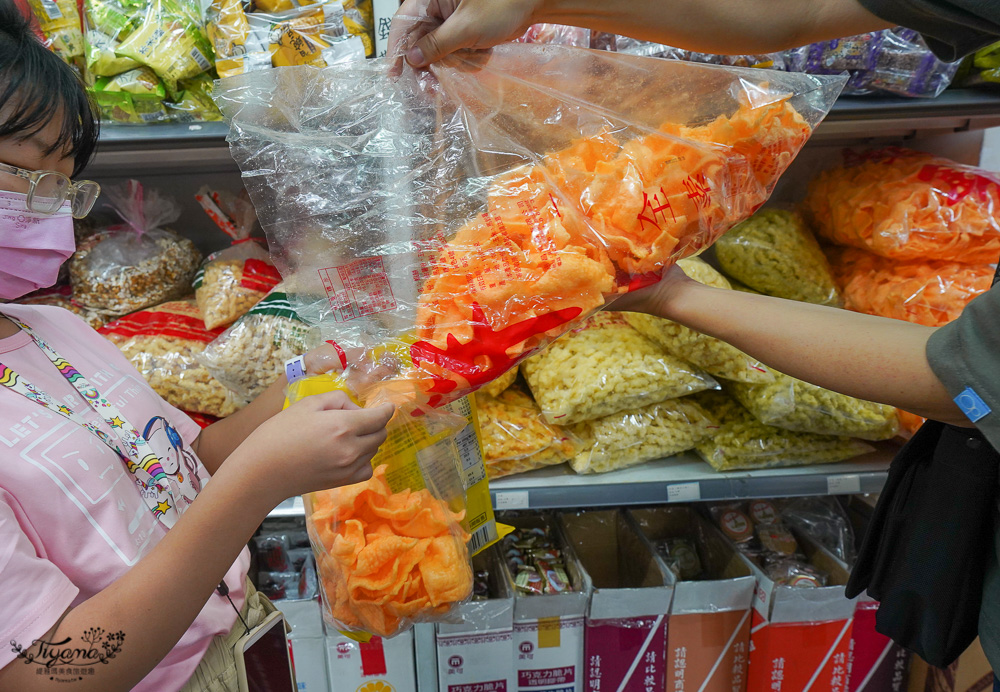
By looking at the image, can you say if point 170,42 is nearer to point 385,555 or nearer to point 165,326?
point 165,326

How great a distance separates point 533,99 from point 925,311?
995mm

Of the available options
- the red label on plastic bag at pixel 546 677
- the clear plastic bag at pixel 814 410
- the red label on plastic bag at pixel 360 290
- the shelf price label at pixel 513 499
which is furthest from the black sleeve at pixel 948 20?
the red label on plastic bag at pixel 546 677

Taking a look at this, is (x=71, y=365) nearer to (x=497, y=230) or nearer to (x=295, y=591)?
(x=497, y=230)

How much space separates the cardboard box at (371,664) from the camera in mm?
1469

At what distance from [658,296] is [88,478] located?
774 mm

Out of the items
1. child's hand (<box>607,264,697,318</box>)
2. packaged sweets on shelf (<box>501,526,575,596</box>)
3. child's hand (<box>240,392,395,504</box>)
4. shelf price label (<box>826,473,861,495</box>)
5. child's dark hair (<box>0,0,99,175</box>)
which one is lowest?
packaged sweets on shelf (<box>501,526,575,596</box>)

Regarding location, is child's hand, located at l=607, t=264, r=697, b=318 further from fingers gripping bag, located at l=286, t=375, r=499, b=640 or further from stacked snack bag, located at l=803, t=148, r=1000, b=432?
stacked snack bag, located at l=803, t=148, r=1000, b=432

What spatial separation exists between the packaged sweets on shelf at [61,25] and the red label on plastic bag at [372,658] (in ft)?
4.67

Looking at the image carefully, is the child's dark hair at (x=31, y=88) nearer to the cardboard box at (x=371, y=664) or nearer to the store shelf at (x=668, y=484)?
the store shelf at (x=668, y=484)

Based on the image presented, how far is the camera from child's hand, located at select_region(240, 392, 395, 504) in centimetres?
65

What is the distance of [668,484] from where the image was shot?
1.34 meters

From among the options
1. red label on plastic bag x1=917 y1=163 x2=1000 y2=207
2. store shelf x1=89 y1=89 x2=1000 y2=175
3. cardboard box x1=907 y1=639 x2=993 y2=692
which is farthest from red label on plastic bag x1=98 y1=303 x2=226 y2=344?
cardboard box x1=907 y1=639 x2=993 y2=692

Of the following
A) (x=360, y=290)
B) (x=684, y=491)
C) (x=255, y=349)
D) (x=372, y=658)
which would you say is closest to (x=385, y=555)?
(x=360, y=290)

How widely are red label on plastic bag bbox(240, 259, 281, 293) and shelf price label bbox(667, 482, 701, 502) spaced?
99 centimetres
